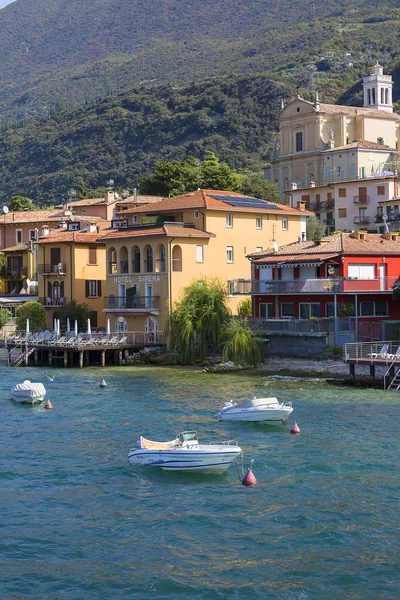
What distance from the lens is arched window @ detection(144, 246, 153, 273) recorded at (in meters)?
74.5

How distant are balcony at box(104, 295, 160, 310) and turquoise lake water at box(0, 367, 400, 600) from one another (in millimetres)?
26279

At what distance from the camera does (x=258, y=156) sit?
630 ft

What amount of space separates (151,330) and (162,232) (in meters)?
7.10

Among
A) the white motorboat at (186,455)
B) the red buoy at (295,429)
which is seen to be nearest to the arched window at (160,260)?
the red buoy at (295,429)

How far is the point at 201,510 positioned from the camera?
1195 inches

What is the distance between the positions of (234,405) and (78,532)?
16608mm

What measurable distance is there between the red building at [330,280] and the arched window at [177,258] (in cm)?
593

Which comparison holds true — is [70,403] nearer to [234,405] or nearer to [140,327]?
[234,405]

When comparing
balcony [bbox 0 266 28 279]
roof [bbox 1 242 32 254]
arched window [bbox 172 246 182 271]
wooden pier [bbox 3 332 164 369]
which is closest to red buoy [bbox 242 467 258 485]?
wooden pier [bbox 3 332 164 369]

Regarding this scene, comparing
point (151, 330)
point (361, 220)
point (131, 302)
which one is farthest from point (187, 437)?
point (361, 220)

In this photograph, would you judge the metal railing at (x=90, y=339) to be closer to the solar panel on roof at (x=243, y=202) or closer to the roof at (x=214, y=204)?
the roof at (x=214, y=204)

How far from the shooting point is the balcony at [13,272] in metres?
95.8

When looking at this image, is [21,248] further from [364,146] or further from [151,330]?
[364,146]

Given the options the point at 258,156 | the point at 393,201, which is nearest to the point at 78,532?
the point at 393,201
